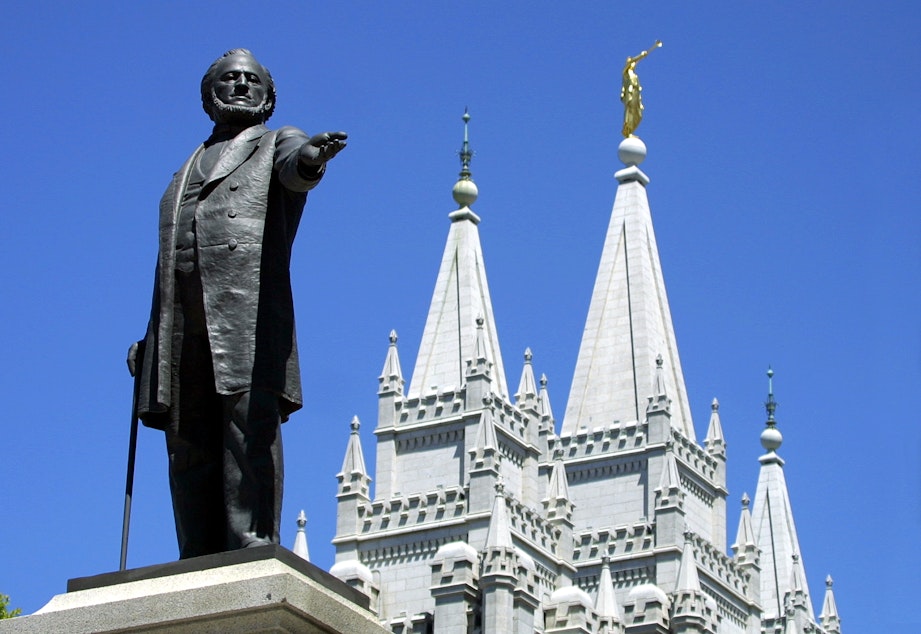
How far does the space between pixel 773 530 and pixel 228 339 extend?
66.3m

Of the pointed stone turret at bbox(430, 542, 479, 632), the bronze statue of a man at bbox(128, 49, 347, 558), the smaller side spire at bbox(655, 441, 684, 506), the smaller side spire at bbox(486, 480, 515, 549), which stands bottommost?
the bronze statue of a man at bbox(128, 49, 347, 558)

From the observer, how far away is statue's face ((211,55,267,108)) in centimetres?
945

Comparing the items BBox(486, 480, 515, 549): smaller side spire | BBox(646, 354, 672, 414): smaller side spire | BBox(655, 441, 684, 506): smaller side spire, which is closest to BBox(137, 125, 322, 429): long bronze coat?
BBox(486, 480, 515, 549): smaller side spire

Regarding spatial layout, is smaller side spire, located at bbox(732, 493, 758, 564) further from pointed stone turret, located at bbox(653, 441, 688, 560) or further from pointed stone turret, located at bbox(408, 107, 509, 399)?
pointed stone turret, located at bbox(408, 107, 509, 399)

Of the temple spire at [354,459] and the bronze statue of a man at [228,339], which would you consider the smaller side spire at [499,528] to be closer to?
the temple spire at [354,459]

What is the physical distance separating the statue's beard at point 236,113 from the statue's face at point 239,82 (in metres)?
0.01

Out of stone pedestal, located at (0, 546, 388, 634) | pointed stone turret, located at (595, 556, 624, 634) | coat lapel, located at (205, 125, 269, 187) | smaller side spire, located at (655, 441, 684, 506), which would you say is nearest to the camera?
stone pedestal, located at (0, 546, 388, 634)

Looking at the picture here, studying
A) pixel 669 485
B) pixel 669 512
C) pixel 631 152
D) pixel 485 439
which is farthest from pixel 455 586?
pixel 631 152

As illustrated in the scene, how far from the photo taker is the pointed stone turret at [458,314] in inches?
2306

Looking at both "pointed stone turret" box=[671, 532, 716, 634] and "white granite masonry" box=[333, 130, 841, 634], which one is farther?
"pointed stone turret" box=[671, 532, 716, 634]

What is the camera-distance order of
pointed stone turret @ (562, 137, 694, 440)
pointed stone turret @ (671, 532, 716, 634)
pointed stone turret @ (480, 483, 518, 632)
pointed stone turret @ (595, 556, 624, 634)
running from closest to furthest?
pointed stone turret @ (480, 483, 518, 632), pointed stone turret @ (595, 556, 624, 634), pointed stone turret @ (671, 532, 716, 634), pointed stone turret @ (562, 137, 694, 440)

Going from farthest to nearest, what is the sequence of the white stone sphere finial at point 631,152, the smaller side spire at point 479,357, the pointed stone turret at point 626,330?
the white stone sphere finial at point 631,152 < the pointed stone turret at point 626,330 < the smaller side spire at point 479,357

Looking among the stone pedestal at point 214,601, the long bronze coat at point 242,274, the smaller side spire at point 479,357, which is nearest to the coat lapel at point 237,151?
the long bronze coat at point 242,274

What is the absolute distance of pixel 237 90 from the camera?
946 cm
